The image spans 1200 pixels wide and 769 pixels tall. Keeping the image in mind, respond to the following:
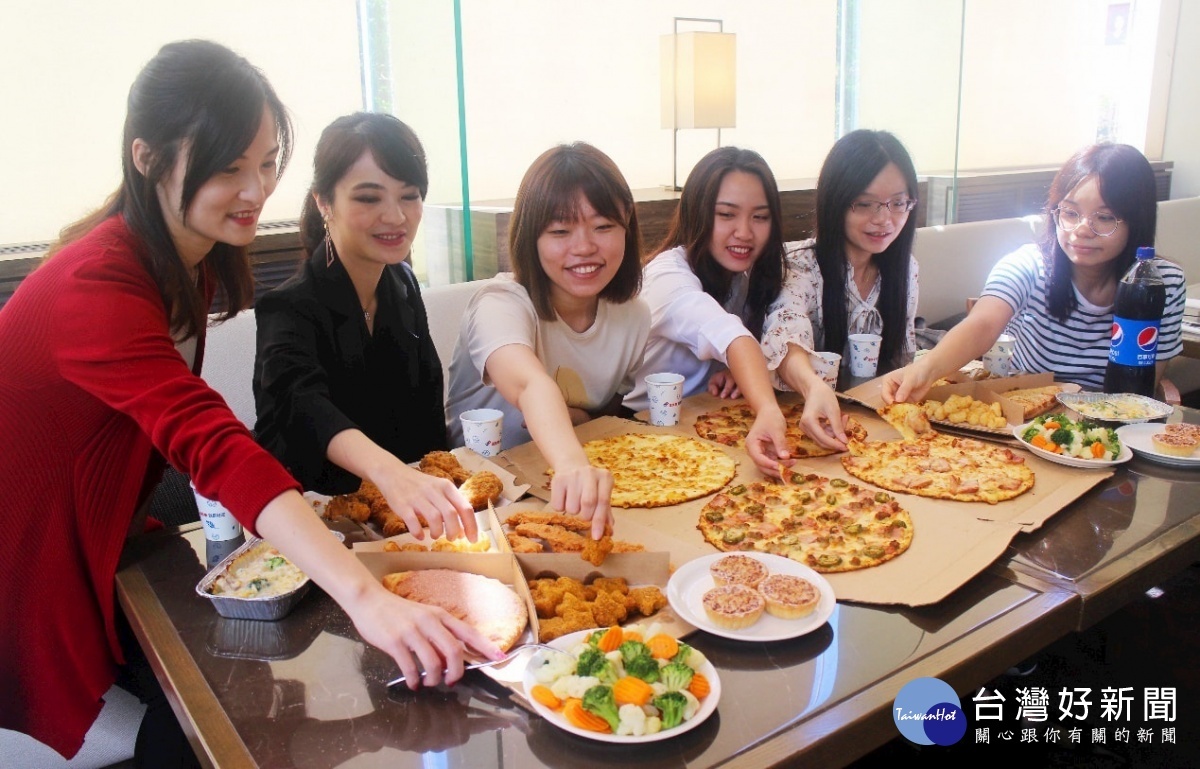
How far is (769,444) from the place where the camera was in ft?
6.04

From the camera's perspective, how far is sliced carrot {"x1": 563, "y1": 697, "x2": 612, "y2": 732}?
917mm

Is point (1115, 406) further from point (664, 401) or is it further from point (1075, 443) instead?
point (664, 401)

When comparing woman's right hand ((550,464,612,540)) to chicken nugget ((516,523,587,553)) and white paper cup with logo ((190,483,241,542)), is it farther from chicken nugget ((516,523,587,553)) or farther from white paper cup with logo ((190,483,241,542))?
white paper cup with logo ((190,483,241,542))

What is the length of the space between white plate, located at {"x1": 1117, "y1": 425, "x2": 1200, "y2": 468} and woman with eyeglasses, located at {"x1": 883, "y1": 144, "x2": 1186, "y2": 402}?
45 cm

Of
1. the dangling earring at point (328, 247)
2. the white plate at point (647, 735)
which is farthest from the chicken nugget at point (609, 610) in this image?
the dangling earring at point (328, 247)

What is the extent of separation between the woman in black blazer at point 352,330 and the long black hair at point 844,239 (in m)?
1.24

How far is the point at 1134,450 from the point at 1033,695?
0.65m

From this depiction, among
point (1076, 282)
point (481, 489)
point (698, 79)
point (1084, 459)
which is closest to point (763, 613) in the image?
point (481, 489)

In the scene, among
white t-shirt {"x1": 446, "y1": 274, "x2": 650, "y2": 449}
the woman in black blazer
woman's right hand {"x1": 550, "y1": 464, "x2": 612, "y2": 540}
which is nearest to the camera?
woman's right hand {"x1": 550, "y1": 464, "x2": 612, "y2": 540}

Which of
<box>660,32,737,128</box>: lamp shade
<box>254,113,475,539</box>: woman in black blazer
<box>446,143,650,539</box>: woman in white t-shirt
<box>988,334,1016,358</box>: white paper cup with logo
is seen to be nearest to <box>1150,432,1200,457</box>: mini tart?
<box>988,334,1016,358</box>: white paper cup with logo

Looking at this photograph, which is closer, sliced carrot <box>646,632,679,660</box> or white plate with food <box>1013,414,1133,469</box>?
sliced carrot <box>646,632,679,660</box>

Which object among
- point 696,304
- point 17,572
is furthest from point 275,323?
point 696,304

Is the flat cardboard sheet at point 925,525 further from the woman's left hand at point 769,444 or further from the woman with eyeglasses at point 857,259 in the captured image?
the woman with eyeglasses at point 857,259

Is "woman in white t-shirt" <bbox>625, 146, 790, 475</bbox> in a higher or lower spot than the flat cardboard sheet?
higher
